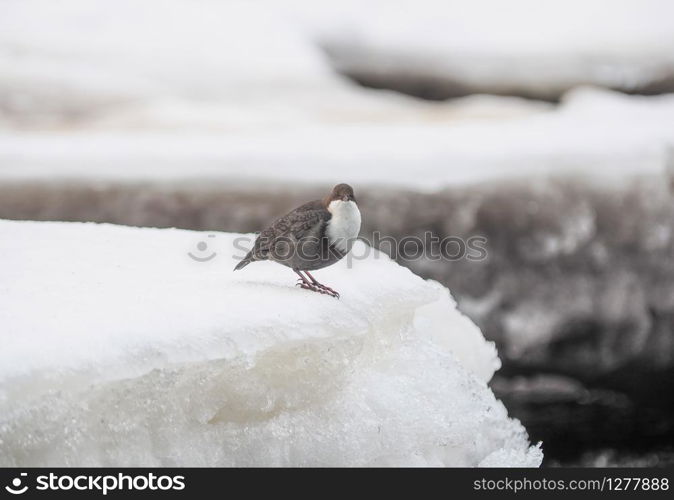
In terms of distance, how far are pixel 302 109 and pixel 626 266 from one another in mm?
3447

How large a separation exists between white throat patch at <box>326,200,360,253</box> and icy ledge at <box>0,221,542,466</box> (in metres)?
0.18

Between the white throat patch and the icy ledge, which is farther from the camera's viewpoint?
the white throat patch

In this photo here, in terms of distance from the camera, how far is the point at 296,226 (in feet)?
8.24

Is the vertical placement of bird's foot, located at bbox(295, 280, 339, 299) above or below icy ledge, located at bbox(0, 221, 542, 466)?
above

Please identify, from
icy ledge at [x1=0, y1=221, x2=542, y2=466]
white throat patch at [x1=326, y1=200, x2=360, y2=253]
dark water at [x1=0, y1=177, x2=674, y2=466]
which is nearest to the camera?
icy ledge at [x1=0, y1=221, x2=542, y2=466]

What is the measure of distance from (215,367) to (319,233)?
0.53m

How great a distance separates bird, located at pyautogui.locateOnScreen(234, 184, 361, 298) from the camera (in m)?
2.47

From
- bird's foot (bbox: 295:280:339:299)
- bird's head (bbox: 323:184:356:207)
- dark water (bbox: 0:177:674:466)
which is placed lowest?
dark water (bbox: 0:177:674:466)

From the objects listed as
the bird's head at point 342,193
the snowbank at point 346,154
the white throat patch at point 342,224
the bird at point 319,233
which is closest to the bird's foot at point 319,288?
the bird at point 319,233

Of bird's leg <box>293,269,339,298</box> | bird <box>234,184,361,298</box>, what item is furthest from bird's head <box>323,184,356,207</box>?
bird's leg <box>293,269,339,298</box>

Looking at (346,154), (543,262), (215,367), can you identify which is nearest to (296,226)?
(215,367)

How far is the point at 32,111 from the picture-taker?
7.84 metres

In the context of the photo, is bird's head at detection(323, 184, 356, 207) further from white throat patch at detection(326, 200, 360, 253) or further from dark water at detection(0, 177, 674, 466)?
dark water at detection(0, 177, 674, 466)

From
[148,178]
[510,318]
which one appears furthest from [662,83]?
[148,178]
